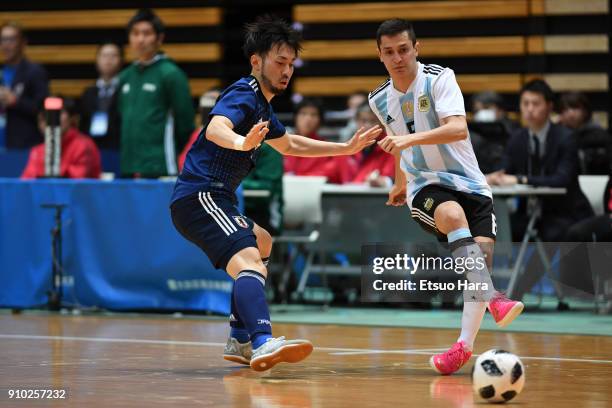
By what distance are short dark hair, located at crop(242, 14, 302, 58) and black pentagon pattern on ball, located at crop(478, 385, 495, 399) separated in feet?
7.07

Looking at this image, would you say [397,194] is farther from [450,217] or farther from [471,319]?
[471,319]

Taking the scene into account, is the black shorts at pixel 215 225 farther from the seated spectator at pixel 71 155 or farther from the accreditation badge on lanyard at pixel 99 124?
the accreditation badge on lanyard at pixel 99 124

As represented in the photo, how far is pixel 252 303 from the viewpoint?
6000 mm

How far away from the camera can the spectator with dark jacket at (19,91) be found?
12.3 metres

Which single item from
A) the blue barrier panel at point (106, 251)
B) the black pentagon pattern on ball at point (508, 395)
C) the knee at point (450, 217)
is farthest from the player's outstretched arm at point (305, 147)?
the blue barrier panel at point (106, 251)

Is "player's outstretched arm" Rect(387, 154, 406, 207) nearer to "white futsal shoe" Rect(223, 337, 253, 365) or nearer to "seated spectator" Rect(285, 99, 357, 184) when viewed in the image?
"white futsal shoe" Rect(223, 337, 253, 365)

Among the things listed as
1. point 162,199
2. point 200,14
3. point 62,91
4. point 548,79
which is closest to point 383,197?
point 162,199

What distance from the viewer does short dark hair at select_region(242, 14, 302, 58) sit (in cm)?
629

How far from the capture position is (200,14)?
1516 centimetres

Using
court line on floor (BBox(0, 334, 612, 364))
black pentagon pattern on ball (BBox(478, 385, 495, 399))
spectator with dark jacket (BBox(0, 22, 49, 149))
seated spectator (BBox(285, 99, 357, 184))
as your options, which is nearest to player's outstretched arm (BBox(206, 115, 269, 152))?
black pentagon pattern on ball (BBox(478, 385, 495, 399))

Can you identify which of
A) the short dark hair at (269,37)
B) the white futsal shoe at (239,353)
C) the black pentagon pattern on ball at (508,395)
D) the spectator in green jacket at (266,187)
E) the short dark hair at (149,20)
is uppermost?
the short dark hair at (149,20)

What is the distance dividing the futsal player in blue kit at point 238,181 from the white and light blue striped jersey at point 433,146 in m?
0.36

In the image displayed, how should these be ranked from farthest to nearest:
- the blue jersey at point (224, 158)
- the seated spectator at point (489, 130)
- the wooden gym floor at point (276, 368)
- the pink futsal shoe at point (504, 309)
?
the seated spectator at point (489, 130)
the blue jersey at point (224, 158)
the pink futsal shoe at point (504, 309)
the wooden gym floor at point (276, 368)

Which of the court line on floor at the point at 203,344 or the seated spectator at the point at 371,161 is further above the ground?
the seated spectator at the point at 371,161
